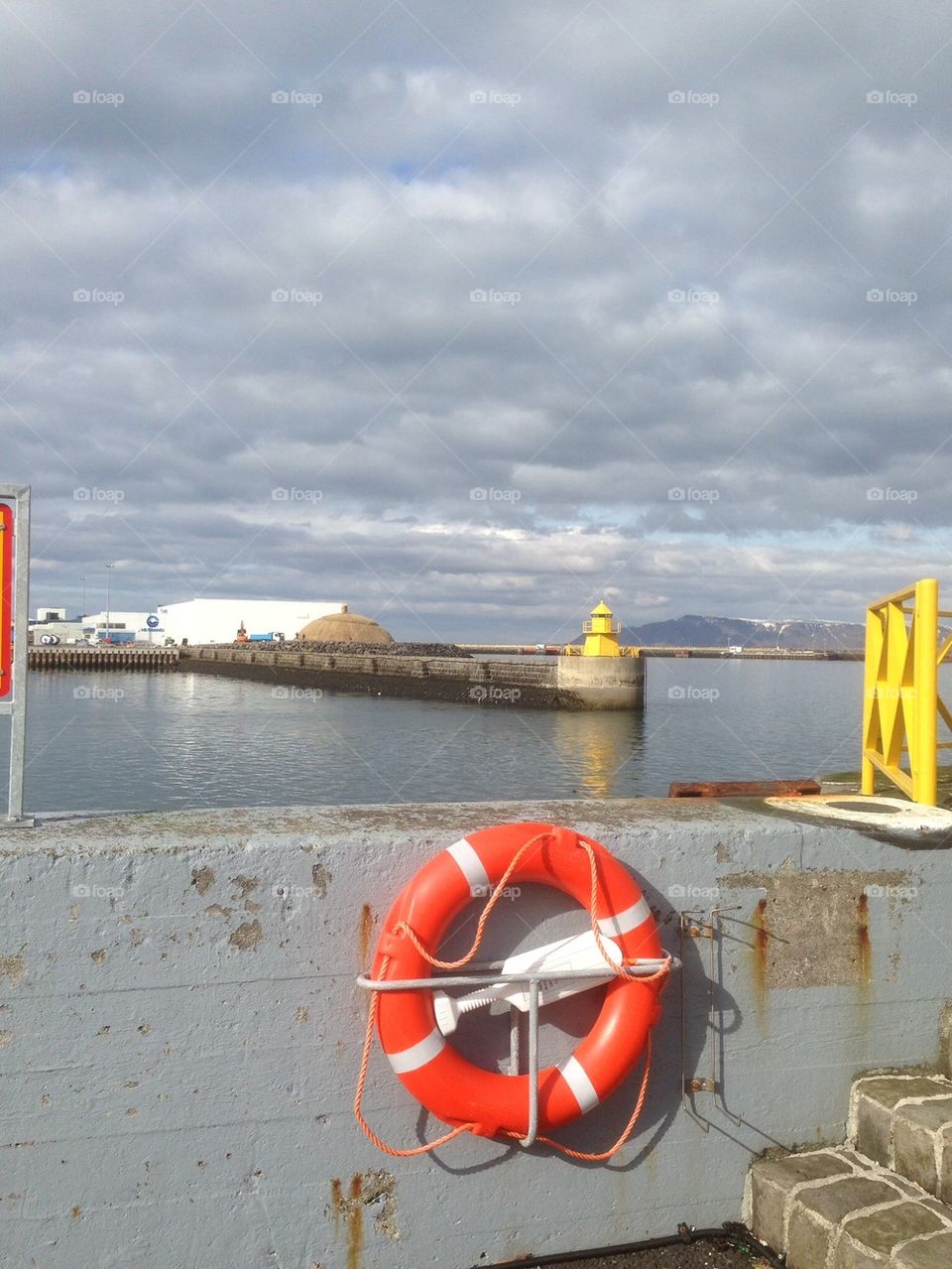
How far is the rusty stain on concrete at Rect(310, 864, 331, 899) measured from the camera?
242 cm

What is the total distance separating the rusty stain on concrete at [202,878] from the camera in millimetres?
2338

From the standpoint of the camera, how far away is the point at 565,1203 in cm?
264

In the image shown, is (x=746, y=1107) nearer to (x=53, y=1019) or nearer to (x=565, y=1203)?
(x=565, y=1203)

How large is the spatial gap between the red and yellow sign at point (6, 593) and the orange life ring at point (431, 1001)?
1209mm

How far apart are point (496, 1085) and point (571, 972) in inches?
13.9

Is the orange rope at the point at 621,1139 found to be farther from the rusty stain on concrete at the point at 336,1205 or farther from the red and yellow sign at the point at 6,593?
the red and yellow sign at the point at 6,593

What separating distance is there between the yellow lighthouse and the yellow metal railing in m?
30.7

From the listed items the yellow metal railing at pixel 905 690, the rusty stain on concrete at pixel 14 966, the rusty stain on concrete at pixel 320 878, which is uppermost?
the yellow metal railing at pixel 905 690

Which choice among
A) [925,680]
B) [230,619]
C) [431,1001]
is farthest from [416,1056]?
[230,619]

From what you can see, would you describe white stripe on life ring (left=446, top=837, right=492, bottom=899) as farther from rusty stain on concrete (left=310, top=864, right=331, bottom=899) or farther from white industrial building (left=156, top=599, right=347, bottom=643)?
white industrial building (left=156, top=599, right=347, bottom=643)

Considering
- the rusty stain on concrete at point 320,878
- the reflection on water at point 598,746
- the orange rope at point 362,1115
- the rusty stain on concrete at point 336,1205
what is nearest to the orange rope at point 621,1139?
the orange rope at point 362,1115

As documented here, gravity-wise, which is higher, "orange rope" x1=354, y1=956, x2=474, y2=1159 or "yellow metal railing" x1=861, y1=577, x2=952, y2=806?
"yellow metal railing" x1=861, y1=577, x2=952, y2=806

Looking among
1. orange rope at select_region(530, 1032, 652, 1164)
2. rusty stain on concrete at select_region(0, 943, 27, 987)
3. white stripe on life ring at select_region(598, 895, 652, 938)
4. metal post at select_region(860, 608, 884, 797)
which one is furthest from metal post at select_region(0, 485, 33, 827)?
metal post at select_region(860, 608, 884, 797)

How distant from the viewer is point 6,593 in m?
2.42
